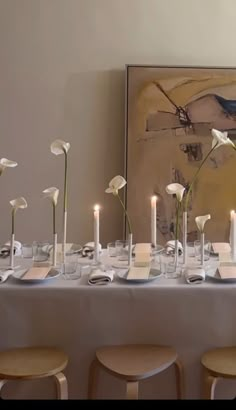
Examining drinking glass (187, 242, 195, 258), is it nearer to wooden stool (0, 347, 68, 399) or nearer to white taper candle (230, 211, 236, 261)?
white taper candle (230, 211, 236, 261)

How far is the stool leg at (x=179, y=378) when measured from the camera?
1834 mm

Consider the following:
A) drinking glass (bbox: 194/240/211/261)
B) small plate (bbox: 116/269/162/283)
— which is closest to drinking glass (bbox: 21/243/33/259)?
small plate (bbox: 116/269/162/283)

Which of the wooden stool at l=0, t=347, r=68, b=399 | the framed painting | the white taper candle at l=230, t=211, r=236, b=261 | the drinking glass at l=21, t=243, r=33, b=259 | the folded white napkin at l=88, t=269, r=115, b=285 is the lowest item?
the wooden stool at l=0, t=347, r=68, b=399

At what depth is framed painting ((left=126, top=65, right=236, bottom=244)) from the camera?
3191 millimetres

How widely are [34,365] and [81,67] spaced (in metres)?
2.03

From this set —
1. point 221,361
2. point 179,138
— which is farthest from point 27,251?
point 179,138

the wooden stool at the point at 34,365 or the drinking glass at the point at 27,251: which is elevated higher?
the drinking glass at the point at 27,251

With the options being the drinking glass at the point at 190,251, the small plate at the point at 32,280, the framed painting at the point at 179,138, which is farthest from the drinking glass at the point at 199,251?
the framed painting at the point at 179,138

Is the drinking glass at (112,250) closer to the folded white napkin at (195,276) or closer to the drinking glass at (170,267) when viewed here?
the drinking glass at (170,267)

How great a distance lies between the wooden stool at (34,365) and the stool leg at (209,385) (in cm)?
46

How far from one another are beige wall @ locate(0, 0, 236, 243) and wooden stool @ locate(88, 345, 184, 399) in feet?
5.17

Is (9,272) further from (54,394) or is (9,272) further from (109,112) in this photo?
(109,112)

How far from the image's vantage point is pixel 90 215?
332 centimetres

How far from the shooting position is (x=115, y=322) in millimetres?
1857
